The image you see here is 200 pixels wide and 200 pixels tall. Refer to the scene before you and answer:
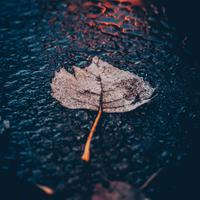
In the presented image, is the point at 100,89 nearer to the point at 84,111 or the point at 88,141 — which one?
the point at 84,111

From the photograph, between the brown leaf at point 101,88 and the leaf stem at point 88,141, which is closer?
the leaf stem at point 88,141

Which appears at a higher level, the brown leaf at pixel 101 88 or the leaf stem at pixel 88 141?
the brown leaf at pixel 101 88

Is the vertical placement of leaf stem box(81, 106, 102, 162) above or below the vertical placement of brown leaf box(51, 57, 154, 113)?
below

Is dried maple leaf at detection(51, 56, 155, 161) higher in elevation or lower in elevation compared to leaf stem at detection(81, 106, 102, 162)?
higher

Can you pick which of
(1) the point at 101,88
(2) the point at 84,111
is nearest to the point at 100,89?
(1) the point at 101,88

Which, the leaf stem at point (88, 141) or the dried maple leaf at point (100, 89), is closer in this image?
the leaf stem at point (88, 141)

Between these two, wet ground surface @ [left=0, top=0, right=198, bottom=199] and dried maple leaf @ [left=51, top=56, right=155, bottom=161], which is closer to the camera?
wet ground surface @ [left=0, top=0, right=198, bottom=199]
